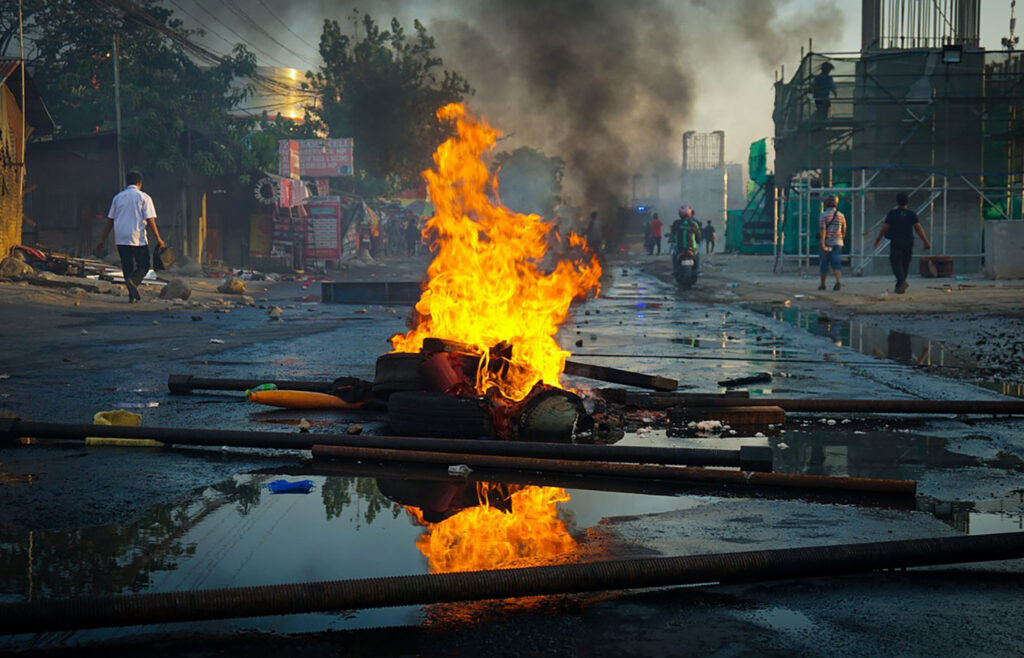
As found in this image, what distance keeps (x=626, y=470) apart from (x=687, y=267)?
63.2ft

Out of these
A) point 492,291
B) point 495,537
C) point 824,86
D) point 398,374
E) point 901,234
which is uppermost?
point 824,86

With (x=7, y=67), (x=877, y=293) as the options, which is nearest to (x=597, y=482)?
(x=877, y=293)

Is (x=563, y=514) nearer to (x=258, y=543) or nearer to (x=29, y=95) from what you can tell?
(x=258, y=543)

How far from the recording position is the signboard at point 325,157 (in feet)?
143

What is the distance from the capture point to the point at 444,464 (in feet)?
17.0

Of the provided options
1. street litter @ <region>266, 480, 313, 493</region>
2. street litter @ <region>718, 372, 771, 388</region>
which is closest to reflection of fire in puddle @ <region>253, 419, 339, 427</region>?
street litter @ <region>266, 480, 313, 493</region>

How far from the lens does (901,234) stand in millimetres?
19578

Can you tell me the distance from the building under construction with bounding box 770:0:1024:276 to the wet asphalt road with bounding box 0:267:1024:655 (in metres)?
20.4

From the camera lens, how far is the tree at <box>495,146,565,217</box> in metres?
68.8

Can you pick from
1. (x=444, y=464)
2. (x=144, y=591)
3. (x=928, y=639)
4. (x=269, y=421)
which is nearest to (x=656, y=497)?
(x=444, y=464)

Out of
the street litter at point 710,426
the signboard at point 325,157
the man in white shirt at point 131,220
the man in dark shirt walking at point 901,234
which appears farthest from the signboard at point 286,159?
the street litter at point 710,426

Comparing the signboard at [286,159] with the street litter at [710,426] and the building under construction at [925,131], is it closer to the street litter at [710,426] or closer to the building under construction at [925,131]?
the building under construction at [925,131]

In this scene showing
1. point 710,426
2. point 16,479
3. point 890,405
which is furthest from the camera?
point 890,405

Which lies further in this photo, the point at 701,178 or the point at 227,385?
the point at 701,178
